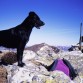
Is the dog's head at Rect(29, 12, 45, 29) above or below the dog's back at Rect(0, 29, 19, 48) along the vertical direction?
above

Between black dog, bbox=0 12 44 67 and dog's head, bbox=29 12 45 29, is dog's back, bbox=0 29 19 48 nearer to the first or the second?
black dog, bbox=0 12 44 67

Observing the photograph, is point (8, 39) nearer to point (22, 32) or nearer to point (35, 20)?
point (22, 32)

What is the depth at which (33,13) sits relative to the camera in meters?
9.17

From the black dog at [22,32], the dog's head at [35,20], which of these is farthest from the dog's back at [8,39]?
the dog's head at [35,20]

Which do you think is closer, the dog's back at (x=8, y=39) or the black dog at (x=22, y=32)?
the black dog at (x=22, y=32)

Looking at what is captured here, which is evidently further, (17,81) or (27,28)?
(27,28)

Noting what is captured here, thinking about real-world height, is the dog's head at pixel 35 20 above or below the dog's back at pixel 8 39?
above

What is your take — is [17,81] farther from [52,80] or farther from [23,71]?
[52,80]

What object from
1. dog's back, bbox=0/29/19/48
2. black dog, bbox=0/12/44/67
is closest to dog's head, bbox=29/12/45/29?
black dog, bbox=0/12/44/67

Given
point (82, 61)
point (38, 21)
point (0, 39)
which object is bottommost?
point (82, 61)

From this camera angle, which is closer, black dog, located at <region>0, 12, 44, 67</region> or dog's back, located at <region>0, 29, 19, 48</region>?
black dog, located at <region>0, 12, 44, 67</region>

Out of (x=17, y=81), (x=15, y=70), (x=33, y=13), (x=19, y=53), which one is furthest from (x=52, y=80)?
(x=33, y=13)

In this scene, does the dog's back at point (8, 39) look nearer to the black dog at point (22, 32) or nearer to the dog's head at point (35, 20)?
the black dog at point (22, 32)

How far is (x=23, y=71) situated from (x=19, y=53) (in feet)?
5.30
